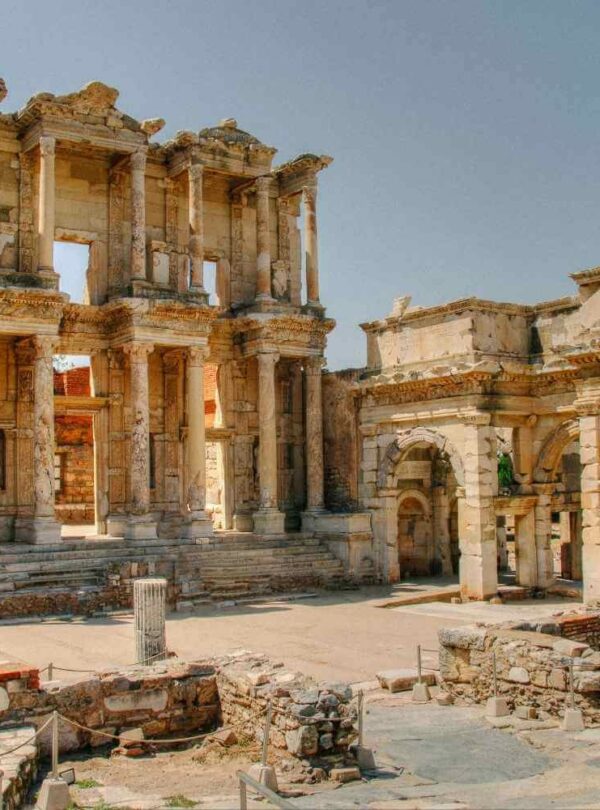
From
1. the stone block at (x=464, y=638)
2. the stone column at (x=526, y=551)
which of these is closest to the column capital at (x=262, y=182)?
the stone column at (x=526, y=551)

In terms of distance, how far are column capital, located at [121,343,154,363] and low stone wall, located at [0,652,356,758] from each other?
42.8 ft

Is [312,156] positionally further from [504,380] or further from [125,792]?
[125,792]

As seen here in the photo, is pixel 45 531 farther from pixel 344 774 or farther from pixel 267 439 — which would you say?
pixel 344 774

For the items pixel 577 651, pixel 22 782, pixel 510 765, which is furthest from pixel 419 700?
pixel 22 782

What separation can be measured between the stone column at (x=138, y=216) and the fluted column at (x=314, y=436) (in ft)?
16.9

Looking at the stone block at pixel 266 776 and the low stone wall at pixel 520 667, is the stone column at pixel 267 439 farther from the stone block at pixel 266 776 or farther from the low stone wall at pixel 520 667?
the stone block at pixel 266 776

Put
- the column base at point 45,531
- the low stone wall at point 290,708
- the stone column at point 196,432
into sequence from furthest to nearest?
the stone column at point 196,432, the column base at point 45,531, the low stone wall at point 290,708

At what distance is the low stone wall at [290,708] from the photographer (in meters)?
8.85

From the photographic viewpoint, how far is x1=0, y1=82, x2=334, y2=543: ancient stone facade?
22969mm

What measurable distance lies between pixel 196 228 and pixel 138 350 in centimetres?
371

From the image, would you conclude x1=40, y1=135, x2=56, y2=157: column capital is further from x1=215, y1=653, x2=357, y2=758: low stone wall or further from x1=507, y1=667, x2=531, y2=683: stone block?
x1=507, y1=667, x2=531, y2=683: stone block

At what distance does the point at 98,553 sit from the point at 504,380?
9.80 m

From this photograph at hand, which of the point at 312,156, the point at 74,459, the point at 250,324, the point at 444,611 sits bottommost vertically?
the point at 444,611

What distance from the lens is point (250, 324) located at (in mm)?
25516
